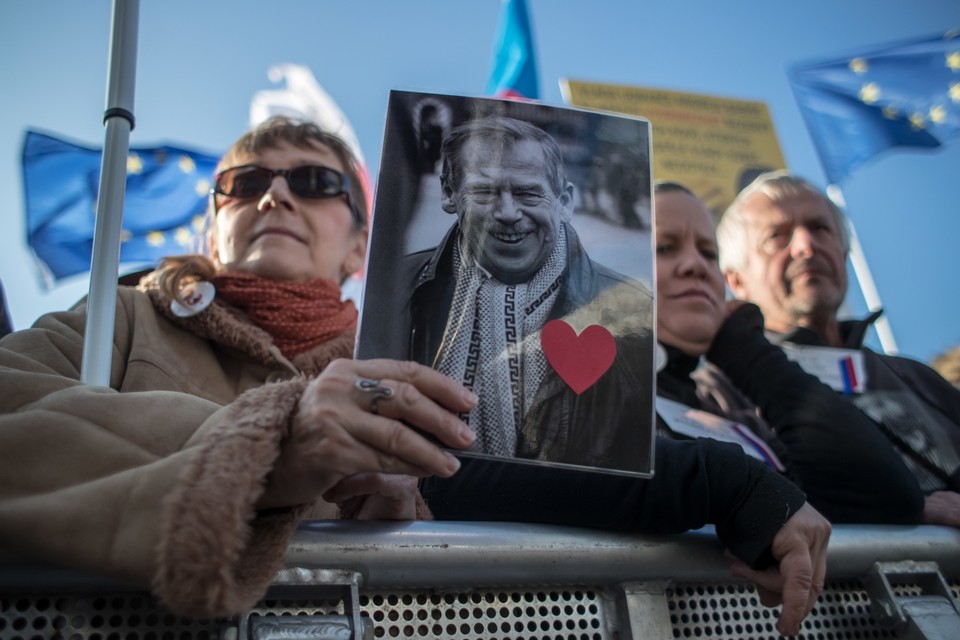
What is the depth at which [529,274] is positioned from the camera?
44.4 inches

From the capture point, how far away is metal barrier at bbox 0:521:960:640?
97 centimetres

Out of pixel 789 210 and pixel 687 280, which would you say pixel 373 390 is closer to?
pixel 687 280

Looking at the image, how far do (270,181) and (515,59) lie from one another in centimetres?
311

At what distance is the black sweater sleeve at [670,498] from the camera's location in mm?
1221

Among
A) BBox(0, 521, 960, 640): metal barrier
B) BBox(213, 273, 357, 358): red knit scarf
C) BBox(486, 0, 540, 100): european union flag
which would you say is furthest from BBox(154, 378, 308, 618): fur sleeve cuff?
BBox(486, 0, 540, 100): european union flag

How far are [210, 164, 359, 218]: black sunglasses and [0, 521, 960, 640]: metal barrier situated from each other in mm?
1290

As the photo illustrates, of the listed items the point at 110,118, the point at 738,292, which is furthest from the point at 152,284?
the point at 738,292

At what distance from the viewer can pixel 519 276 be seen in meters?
1.12

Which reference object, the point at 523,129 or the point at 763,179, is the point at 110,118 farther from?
the point at 763,179

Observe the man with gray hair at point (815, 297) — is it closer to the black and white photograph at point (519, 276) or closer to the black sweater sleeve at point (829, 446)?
the black sweater sleeve at point (829, 446)

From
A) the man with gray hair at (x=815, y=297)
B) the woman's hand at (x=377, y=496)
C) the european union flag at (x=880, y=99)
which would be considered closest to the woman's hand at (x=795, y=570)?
the woman's hand at (x=377, y=496)

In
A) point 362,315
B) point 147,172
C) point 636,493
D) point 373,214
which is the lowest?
point 636,493

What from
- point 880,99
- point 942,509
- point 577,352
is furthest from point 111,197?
point 880,99

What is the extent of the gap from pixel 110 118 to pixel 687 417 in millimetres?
1535
